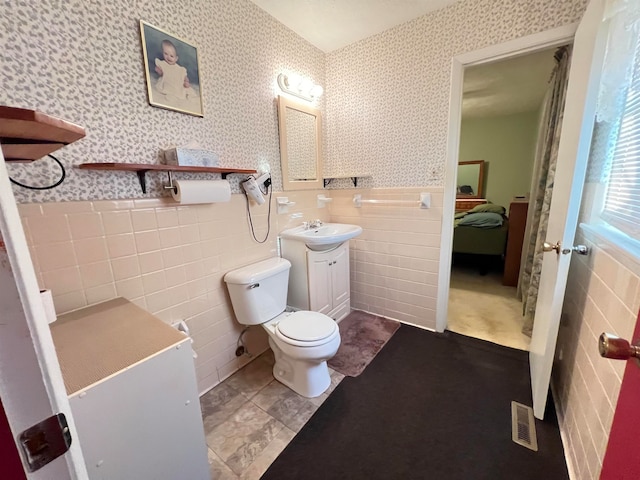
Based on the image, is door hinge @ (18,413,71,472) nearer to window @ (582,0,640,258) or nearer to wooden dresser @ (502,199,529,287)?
window @ (582,0,640,258)

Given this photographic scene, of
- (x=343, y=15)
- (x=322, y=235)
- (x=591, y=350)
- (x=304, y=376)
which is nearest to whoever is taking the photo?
(x=591, y=350)

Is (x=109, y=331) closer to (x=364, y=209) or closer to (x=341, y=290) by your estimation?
(x=341, y=290)

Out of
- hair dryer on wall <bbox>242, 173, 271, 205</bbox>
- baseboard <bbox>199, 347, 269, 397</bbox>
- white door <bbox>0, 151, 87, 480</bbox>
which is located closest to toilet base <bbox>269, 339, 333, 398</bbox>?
baseboard <bbox>199, 347, 269, 397</bbox>

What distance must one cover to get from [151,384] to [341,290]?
5.46 feet

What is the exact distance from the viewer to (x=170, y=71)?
1375mm

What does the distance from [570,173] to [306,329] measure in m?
1.47

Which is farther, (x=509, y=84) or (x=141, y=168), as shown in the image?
(x=509, y=84)

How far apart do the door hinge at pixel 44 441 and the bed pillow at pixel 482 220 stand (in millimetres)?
3706

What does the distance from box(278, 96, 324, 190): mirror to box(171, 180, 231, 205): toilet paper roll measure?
634 mm

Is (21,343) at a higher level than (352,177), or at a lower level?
lower

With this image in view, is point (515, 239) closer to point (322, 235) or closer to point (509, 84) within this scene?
point (509, 84)

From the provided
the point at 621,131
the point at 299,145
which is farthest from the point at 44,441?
the point at 299,145

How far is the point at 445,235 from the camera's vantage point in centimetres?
205

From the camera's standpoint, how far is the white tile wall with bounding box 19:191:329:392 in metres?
1.10
